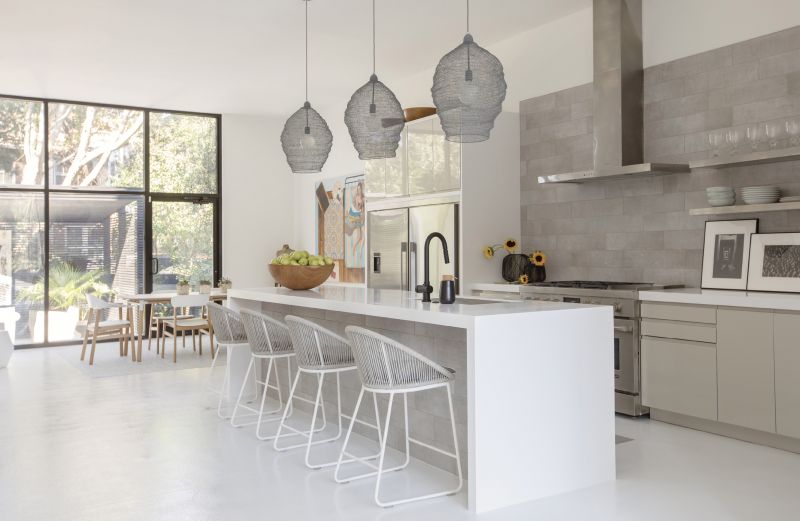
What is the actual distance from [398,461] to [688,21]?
3746 millimetres

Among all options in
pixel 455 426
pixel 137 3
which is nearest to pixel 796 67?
pixel 455 426

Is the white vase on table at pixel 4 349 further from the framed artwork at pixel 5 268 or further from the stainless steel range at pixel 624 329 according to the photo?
the stainless steel range at pixel 624 329

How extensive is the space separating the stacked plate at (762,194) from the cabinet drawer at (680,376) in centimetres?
99

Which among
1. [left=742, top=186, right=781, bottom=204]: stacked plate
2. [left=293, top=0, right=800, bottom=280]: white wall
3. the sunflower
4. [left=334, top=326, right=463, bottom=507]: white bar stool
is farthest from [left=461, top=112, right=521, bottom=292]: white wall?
[left=334, top=326, right=463, bottom=507]: white bar stool

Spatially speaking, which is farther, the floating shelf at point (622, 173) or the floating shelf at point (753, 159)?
the floating shelf at point (622, 173)

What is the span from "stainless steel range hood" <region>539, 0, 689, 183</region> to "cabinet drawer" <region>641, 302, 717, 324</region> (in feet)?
3.46

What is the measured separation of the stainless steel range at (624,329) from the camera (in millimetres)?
5047

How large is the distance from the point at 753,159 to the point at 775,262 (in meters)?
0.71

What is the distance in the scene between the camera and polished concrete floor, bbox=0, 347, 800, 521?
3.26 m

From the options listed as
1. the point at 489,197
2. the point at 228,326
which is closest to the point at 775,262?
the point at 489,197

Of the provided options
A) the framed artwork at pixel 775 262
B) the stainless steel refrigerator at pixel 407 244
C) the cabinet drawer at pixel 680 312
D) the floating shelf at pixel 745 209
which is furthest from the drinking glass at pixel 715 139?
the stainless steel refrigerator at pixel 407 244

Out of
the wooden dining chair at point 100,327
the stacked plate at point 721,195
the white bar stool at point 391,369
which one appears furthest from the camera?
the wooden dining chair at point 100,327

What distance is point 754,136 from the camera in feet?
15.2

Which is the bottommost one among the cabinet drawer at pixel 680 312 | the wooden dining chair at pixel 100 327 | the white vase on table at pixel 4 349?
the white vase on table at pixel 4 349
